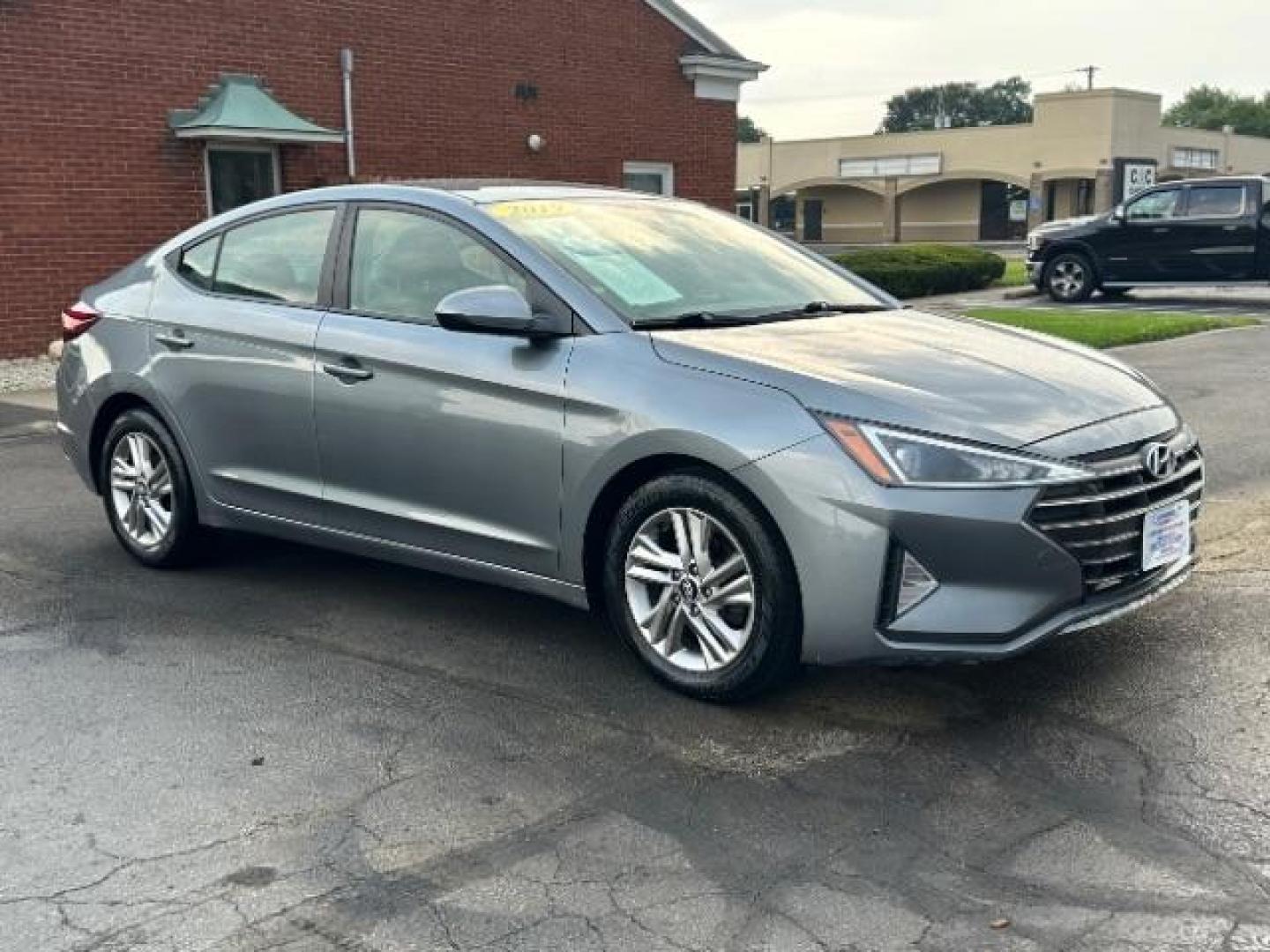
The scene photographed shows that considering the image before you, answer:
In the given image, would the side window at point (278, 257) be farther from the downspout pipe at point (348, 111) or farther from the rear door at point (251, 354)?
the downspout pipe at point (348, 111)

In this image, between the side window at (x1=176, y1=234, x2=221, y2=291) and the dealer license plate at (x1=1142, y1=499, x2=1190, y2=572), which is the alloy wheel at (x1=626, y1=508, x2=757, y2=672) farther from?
the side window at (x1=176, y1=234, x2=221, y2=291)

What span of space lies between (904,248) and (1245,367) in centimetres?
1119

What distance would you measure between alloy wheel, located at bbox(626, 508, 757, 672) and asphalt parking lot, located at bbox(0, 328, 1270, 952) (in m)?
0.19

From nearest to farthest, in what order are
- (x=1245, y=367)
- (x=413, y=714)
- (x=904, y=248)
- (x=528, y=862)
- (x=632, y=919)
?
(x=632, y=919) → (x=528, y=862) → (x=413, y=714) → (x=1245, y=367) → (x=904, y=248)

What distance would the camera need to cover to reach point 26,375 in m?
12.7

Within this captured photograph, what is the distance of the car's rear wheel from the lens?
2036 cm

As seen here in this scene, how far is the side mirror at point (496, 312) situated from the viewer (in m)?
4.38

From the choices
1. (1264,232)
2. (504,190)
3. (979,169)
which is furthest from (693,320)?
(979,169)

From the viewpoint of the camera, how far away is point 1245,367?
1222 cm

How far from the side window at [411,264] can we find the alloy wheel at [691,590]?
3.64 ft

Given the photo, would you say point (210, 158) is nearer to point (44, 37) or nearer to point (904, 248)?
point (44, 37)

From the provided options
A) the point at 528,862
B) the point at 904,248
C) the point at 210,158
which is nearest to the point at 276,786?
the point at 528,862

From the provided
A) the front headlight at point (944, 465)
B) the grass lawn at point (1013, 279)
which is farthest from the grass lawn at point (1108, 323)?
the front headlight at point (944, 465)

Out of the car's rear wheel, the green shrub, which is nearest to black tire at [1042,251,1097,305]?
the car's rear wheel
